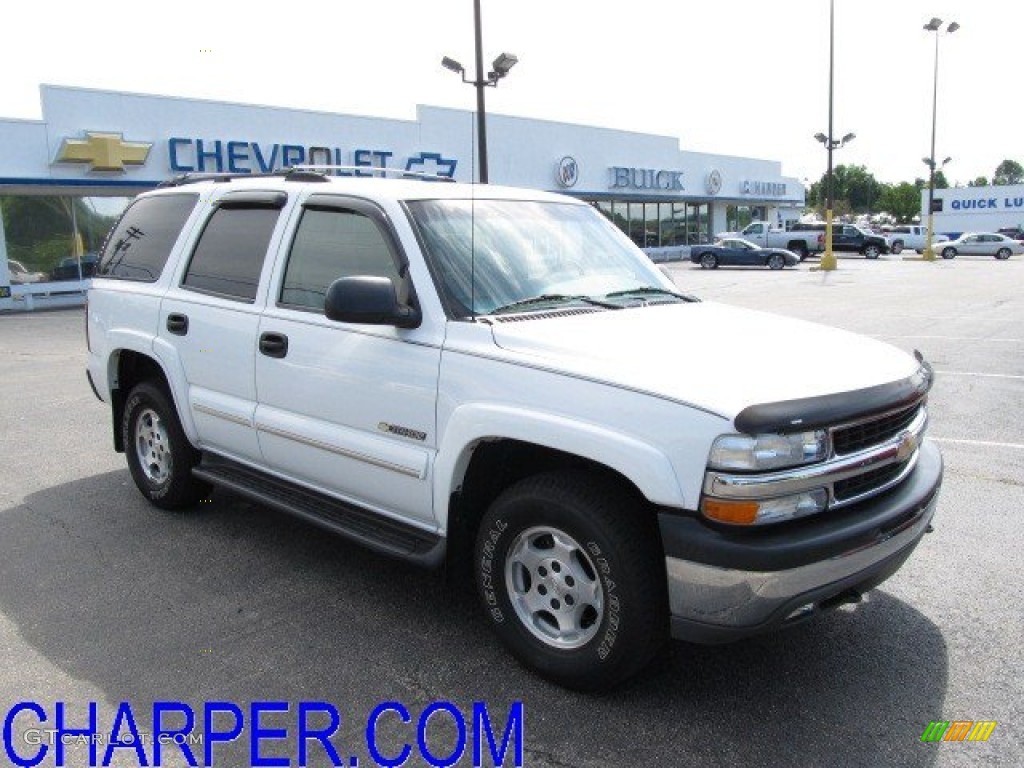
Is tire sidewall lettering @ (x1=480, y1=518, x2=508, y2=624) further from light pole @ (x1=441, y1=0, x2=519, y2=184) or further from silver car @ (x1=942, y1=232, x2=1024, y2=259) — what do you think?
silver car @ (x1=942, y1=232, x2=1024, y2=259)

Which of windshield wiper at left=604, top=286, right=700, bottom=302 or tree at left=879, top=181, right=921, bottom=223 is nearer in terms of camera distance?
windshield wiper at left=604, top=286, right=700, bottom=302

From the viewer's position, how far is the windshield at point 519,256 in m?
3.76

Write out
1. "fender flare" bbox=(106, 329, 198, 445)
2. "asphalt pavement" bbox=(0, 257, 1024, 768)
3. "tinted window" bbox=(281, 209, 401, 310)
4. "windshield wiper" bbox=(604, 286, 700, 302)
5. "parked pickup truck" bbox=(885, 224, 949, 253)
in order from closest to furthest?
"asphalt pavement" bbox=(0, 257, 1024, 768) → "tinted window" bbox=(281, 209, 401, 310) → "windshield wiper" bbox=(604, 286, 700, 302) → "fender flare" bbox=(106, 329, 198, 445) → "parked pickup truck" bbox=(885, 224, 949, 253)

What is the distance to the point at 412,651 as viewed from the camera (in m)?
3.67

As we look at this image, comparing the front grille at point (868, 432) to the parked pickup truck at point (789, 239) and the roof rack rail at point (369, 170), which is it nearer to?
the roof rack rail at point (369, 170)

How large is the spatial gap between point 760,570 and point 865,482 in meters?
0.68

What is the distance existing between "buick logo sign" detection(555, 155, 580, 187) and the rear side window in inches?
1224

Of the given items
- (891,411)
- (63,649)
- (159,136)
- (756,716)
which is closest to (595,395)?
(891,411)

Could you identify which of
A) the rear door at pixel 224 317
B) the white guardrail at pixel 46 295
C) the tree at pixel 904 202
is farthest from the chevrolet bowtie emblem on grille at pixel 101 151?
the tree at pixel 904 202

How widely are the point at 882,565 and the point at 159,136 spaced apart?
24114mm

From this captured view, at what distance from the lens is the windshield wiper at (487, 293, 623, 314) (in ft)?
12.2

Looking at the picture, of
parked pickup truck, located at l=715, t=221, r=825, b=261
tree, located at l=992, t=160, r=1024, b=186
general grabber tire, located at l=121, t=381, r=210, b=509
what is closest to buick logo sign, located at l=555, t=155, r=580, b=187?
parked pickup truck, located at l=715, t=221, r=825, b=261

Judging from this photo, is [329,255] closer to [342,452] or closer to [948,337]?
[342,452]

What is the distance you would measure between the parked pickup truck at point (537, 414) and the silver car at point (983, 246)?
48744mm
